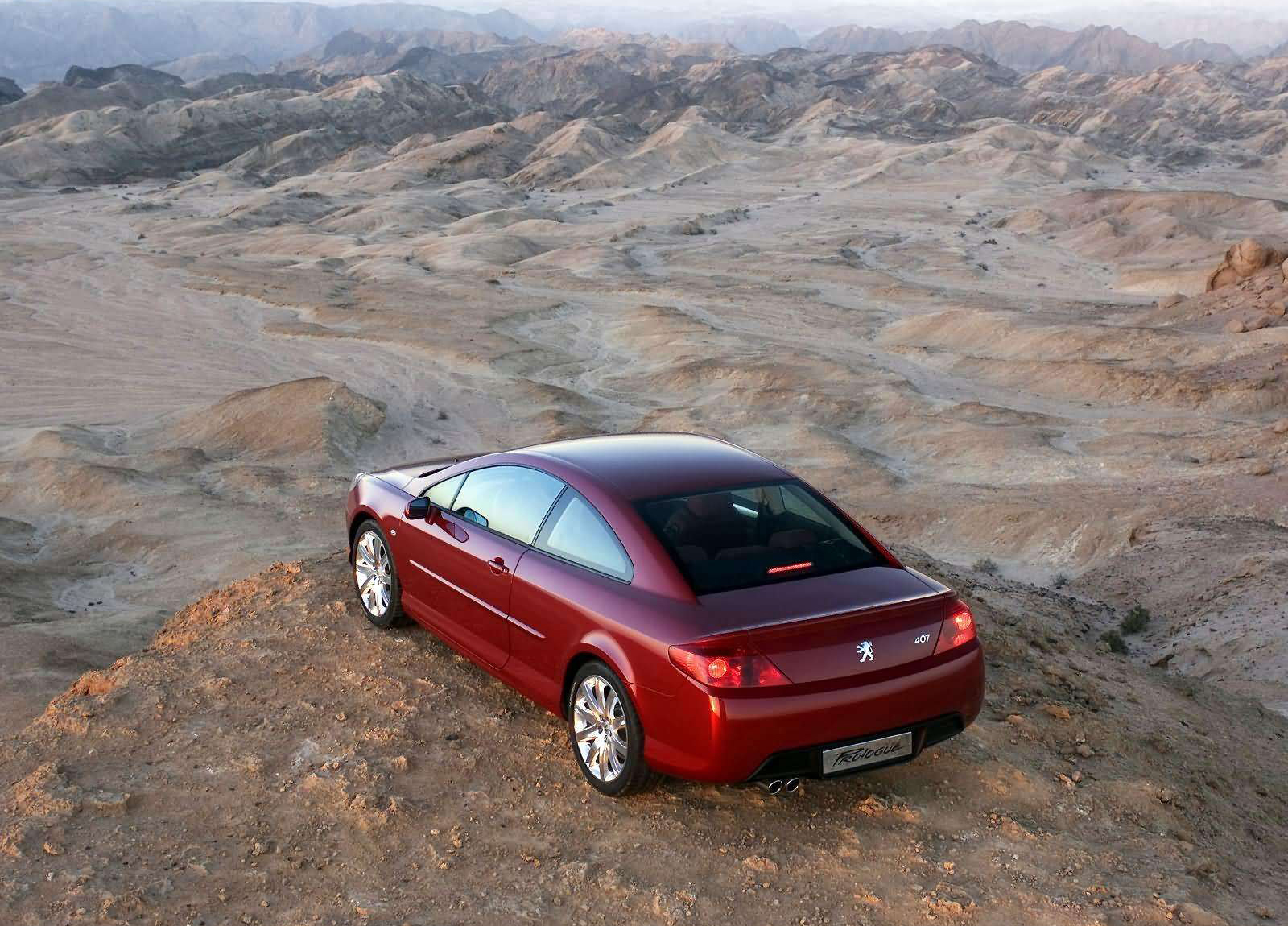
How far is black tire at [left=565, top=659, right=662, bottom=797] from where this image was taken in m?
4.55

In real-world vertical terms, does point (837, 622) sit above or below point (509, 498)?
above

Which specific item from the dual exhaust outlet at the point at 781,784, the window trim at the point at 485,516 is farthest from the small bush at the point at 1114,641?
the window trim at the point at 485,516

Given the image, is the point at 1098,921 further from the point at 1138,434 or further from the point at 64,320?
the point at 64,320

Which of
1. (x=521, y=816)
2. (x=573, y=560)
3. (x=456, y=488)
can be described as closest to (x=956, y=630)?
(x=573, y=560)

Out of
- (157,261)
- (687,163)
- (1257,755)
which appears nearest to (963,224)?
(687,163)

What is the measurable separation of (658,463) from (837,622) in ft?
4.27

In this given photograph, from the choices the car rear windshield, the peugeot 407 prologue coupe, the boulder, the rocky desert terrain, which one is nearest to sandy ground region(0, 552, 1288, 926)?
the rocky desert terrain

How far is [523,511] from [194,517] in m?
9.76

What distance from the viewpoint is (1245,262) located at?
2872 cm

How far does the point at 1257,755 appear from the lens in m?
6.14

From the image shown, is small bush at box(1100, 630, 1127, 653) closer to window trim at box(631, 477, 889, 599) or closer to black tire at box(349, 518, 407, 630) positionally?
window trim at box(631, 477, 889, 599)

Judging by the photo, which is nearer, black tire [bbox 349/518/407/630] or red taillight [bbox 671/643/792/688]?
red taillight [bbox 671/643/792/688]

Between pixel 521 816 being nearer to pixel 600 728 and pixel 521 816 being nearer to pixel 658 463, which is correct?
pixel 600 728

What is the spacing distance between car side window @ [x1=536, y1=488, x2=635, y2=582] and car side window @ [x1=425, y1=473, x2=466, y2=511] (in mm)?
901
